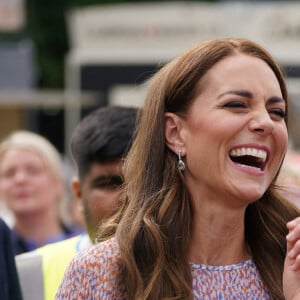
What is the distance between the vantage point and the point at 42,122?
2011 cm

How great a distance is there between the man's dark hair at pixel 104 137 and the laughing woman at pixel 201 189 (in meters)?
1.07

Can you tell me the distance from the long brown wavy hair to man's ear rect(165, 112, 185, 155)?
17 millimetres

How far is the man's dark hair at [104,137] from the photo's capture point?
4.36 m

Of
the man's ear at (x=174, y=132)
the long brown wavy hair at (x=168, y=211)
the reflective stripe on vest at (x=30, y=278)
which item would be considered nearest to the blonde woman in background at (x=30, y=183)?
the reflective stripe on vest at (x=30, y=278)

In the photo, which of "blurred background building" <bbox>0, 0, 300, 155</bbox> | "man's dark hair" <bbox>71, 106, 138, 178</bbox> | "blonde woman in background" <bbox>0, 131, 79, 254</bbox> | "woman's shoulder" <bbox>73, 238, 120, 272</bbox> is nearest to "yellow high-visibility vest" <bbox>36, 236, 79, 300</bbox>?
"man's dark hair" <bbox>71, 106, 138, 178</bbox>

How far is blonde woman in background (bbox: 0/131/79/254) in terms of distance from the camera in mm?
6703

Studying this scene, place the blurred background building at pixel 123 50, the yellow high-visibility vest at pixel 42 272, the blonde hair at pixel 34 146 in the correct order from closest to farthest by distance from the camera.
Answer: the yellow high-visibility vest at pixel 42 272 → the blonde hair at pixel 34 146 → the blurred background building at pixel 123 50

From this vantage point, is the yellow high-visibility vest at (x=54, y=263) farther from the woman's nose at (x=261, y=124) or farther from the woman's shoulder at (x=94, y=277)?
the woman's nose at (x=261, y=124)

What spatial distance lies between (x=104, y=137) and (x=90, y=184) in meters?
0.19

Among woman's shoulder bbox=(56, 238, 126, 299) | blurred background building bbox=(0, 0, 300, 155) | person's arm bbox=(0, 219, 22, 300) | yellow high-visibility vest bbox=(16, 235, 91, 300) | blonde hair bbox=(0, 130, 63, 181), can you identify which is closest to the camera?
woman's shoulder bbox=(56, 238, 126, 299)

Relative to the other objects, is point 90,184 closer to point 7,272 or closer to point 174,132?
point 7,272

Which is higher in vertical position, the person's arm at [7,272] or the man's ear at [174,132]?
the man's ear at [174,132]

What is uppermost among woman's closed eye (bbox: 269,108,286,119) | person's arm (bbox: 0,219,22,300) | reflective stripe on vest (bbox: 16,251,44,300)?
woman's closed eye (bbox: 269,108,286,119)

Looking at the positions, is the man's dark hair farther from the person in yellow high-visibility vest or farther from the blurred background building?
the blurred background building
